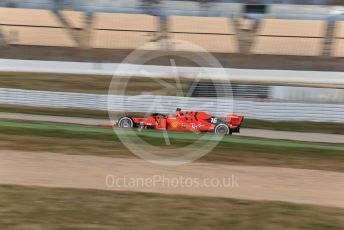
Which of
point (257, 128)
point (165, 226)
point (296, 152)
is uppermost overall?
point (165, 226)

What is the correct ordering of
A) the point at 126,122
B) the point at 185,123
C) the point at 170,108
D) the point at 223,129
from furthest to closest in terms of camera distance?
the point at 170,108
the point at 126,122
the point at 223,129
the point at 185,123

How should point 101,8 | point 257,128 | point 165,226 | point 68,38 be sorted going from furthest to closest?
point 101,8
point 68,38
point 257,128
point 165,226

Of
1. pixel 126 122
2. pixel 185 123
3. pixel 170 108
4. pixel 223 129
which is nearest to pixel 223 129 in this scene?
pixel 223 129

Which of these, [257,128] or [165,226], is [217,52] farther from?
[165,226]

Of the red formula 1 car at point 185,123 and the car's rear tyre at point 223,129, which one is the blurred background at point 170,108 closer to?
the car's rear tyre at point 223,129

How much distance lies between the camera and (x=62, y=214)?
211 inches


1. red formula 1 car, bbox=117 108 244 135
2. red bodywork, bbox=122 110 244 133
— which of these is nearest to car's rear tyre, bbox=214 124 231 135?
red formula 1 car, bbox=117 108 244 135

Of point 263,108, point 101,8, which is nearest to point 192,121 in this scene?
point 263,108

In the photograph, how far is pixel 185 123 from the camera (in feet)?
45.9

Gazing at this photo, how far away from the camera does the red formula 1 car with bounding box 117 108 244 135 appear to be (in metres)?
14.0

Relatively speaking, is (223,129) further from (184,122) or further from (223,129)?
(184,122)

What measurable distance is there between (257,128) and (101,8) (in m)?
28.8

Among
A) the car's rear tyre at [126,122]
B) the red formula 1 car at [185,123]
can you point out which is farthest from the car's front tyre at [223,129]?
the car's rear tyre at [126,122]

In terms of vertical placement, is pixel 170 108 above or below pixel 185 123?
below
